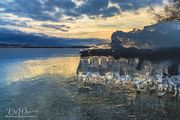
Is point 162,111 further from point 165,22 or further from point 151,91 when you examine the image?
point 165,22

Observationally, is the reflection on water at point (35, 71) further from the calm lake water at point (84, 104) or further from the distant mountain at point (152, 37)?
the calm lake water at point (84, 104)

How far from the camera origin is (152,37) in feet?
142

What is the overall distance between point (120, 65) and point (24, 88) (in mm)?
Answer: 11996

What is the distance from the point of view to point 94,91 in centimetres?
4022
